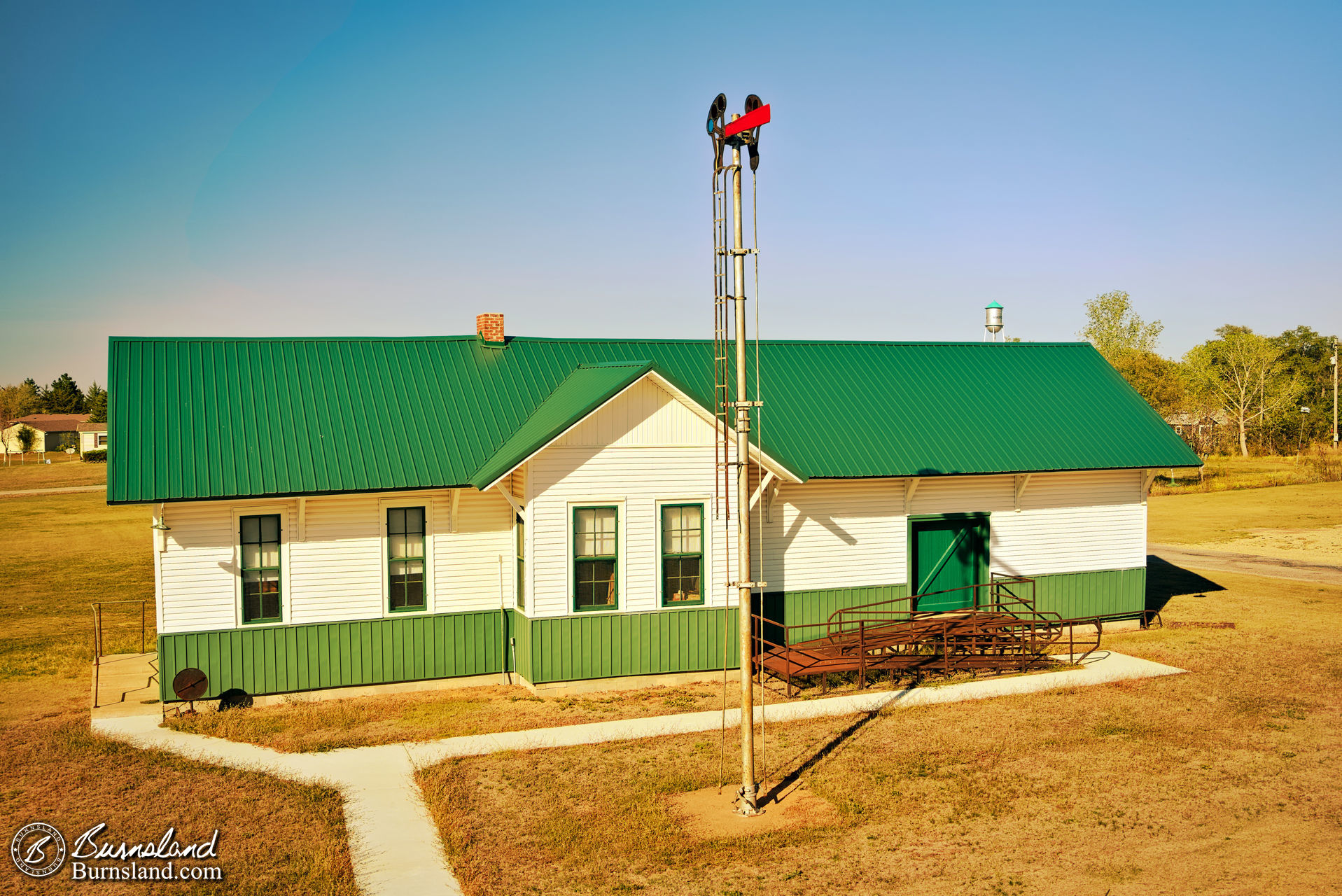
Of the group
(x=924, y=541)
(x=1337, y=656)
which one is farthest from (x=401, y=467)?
(x=1337, y=656)

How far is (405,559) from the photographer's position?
16922 mm

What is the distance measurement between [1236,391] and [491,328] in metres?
76.9

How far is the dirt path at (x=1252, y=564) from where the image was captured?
28.4 meters

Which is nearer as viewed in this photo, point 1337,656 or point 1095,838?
point 1095,838

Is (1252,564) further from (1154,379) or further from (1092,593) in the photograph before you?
(1154,379)

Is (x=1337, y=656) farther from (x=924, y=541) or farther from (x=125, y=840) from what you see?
(x=125, y=840)

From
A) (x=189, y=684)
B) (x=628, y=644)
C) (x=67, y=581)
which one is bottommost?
(x=67, y=581)

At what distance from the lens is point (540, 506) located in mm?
16250

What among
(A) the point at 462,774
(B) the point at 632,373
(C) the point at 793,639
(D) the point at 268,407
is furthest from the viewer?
(C) the point at 793,639

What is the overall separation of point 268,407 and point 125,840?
8591 millimetres

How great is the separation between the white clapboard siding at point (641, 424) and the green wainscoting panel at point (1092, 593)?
8249 mm

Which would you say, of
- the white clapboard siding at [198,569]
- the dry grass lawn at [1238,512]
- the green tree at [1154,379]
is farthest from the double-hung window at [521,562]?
the green tree at [1154,379]

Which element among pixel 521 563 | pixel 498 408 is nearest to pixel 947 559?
pixel 521 563

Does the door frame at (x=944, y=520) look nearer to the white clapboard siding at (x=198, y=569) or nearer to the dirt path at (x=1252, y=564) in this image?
the white clapboard siding at (x=198, y=569)
